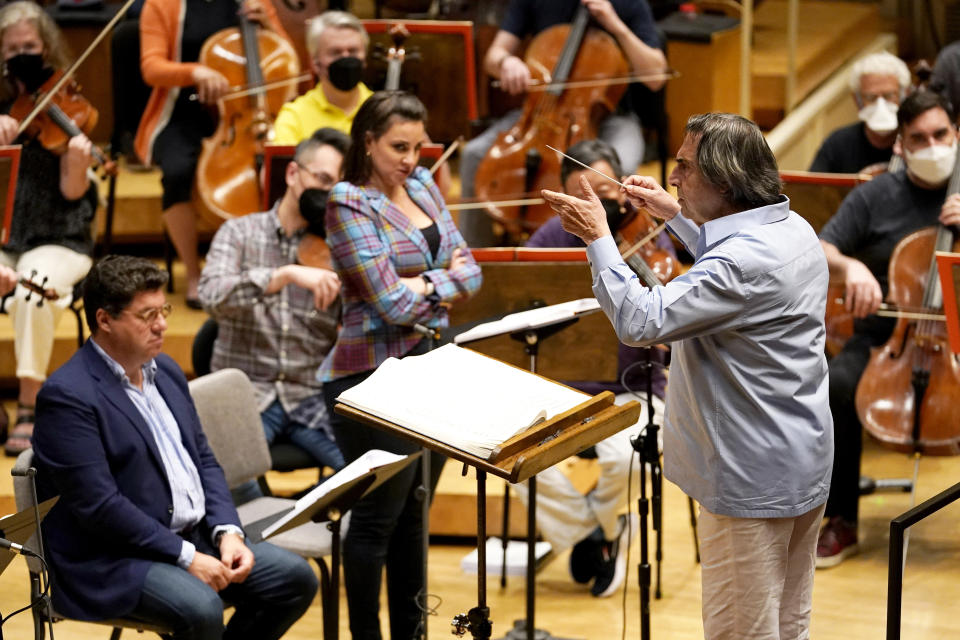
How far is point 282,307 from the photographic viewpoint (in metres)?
3.78

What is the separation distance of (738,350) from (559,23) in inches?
112

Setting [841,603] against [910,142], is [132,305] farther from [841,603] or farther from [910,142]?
[910,142]

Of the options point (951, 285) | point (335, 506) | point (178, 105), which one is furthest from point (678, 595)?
point (178, 105)

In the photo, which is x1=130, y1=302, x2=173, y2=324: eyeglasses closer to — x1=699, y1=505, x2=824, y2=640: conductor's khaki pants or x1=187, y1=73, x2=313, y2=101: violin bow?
x1=699, y1=505, x2=824, y2=640: conductor's khaki pants

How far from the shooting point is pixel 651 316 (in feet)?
7.07

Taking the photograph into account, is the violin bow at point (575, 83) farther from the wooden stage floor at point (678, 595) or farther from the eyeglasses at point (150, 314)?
the eyeglasses at point (150, 314)

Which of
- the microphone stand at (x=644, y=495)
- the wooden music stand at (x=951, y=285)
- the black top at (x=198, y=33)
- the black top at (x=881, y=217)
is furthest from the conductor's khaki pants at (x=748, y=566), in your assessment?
the black top at (x=198, y=33)

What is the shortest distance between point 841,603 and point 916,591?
230 mm

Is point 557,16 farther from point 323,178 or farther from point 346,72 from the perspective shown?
point 323,178

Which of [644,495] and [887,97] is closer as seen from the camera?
[644,495]

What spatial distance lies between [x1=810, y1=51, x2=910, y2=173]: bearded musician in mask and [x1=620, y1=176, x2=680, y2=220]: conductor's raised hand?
2328 millimetres

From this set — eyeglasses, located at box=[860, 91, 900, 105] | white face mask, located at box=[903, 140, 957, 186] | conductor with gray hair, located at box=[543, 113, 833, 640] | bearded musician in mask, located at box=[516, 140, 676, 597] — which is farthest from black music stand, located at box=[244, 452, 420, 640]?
eyeglasses, located at box=[860, 91, 900, 105]

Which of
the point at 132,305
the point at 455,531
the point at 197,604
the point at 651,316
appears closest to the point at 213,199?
the point at 455,531

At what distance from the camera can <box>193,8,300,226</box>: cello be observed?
446 centimetres
